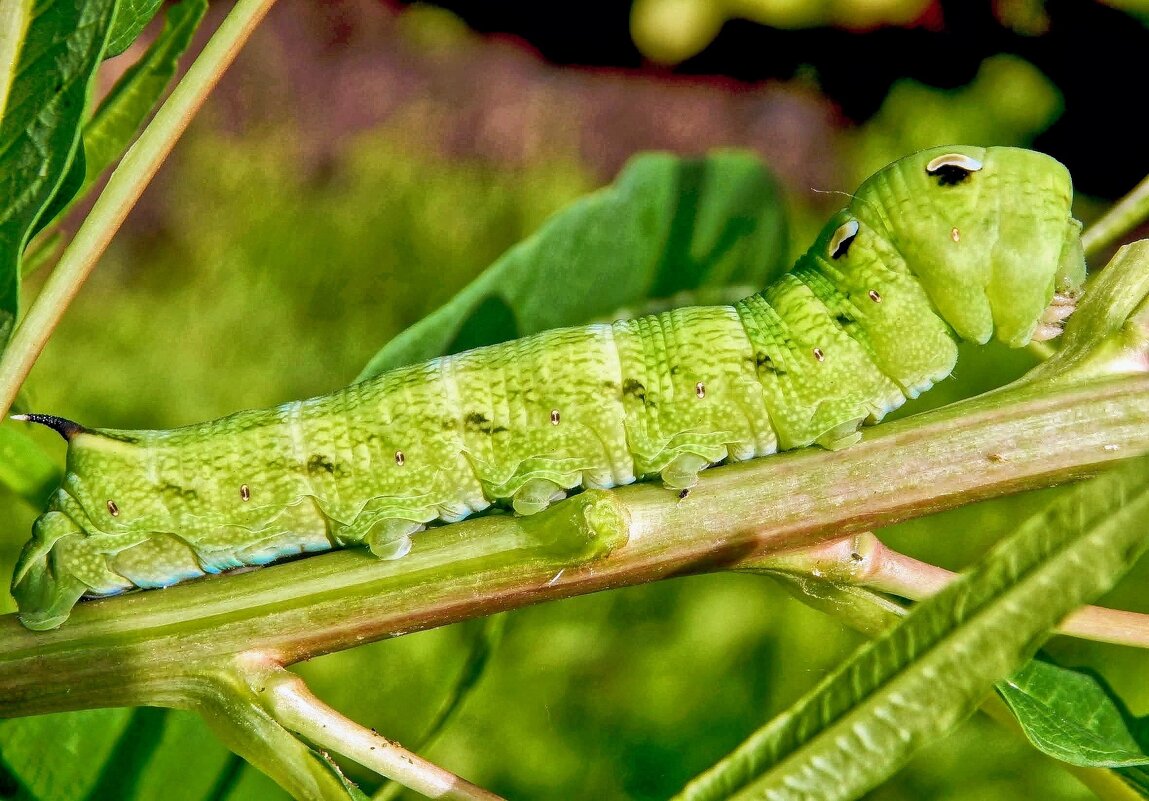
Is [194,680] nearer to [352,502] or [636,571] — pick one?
[352,502]

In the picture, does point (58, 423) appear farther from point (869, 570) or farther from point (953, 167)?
point (953, 167)

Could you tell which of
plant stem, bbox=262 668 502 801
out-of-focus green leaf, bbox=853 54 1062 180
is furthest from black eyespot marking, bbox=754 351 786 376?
out-of-focus green leaf, bbox=853 54 1062 180

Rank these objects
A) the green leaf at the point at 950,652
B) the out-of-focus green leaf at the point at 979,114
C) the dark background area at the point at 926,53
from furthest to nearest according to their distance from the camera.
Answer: the dark background area at the point at 926,53 < the out-of-focus green leaf at the point at 979,114 < the green leaf at the point at 950,652

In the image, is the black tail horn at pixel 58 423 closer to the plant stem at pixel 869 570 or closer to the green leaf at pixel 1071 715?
the plant stem at pixel 869 570

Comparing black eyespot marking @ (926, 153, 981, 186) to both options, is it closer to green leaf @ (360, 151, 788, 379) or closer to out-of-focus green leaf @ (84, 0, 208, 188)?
green leaf @ (360, 151, 788, 379)

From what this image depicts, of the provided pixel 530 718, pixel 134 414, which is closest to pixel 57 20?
pixel 530 718

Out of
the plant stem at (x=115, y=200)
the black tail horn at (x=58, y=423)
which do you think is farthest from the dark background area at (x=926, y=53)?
the black tail horn at (x=58, y=423)
